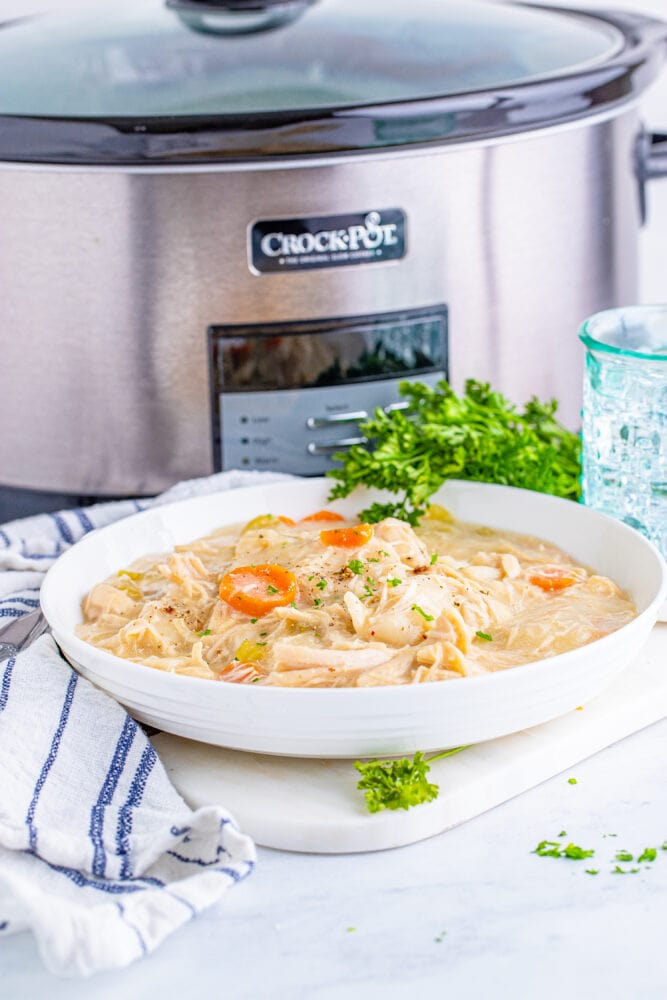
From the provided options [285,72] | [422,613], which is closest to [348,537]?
[422,613]

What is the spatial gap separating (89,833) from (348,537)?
72 cm

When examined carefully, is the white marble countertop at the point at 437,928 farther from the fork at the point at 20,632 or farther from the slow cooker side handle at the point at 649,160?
the slow cooker side handle at the point at 649,160

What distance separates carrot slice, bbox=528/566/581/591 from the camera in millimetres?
2248

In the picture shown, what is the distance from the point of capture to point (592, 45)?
2.95 m

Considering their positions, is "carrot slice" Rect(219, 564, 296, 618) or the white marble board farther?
"carrot slice" Rect(219, 564, 296, 618)

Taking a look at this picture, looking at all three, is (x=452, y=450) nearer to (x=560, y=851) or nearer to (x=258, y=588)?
(x=258, y=588)

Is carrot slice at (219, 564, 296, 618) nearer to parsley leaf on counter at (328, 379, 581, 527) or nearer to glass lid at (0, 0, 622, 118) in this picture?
parsley leaf on counter at (328, 379, 581, 527)


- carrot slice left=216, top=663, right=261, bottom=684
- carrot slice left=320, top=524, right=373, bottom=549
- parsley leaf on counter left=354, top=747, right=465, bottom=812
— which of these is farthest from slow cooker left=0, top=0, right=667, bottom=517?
parsley leaf on counter left=354, top=747, right=465, bottom=812

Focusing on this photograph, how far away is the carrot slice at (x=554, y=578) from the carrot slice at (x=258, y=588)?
425mm

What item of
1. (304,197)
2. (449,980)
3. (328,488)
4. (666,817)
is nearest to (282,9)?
(304,197)

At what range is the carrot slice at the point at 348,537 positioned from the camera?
2.27 metres

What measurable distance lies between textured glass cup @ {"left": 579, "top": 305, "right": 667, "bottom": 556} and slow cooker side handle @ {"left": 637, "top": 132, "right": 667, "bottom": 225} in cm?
63

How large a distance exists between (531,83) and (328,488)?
2.90 feet

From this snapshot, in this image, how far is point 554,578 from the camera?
2.27m
